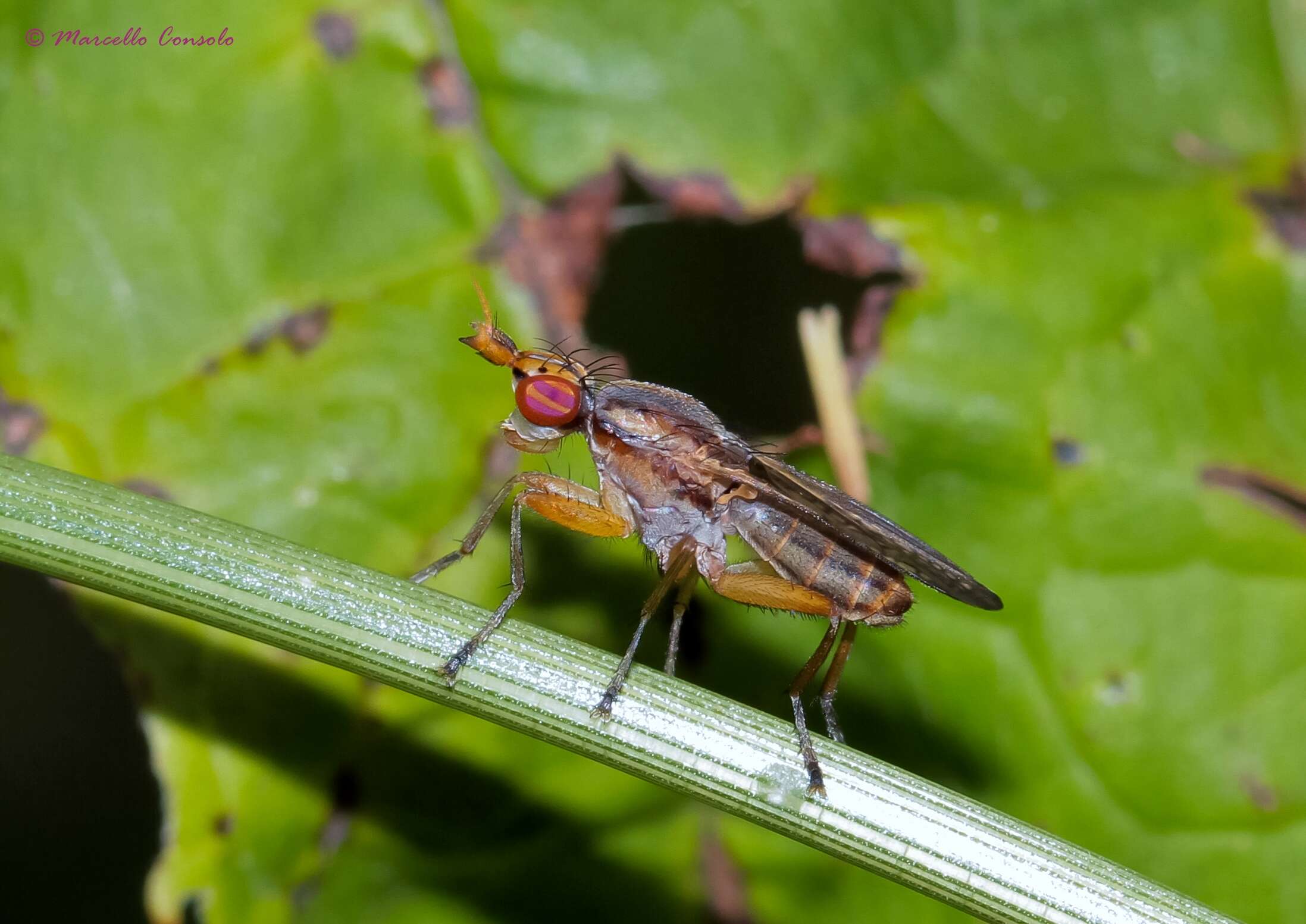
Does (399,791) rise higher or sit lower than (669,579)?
lower

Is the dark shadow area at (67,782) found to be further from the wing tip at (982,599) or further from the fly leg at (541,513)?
the wing tip at (982,599)

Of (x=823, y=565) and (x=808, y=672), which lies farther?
(x=823, y=565)

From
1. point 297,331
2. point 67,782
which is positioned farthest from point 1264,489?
point 67,782

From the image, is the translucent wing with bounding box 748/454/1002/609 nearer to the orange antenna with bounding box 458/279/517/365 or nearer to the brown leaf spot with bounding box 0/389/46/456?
the orange antenna with bounding box 458/279/517/365

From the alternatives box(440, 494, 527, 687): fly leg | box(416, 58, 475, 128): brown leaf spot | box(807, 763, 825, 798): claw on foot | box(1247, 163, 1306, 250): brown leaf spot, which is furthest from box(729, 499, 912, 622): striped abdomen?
box(1247, 163, 1306, 250): brown leaf spot

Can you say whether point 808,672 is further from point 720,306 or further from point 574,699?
point 720,306

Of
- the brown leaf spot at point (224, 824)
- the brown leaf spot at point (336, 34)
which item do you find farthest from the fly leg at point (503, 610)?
the brown leaf spot at point (336, 34)
